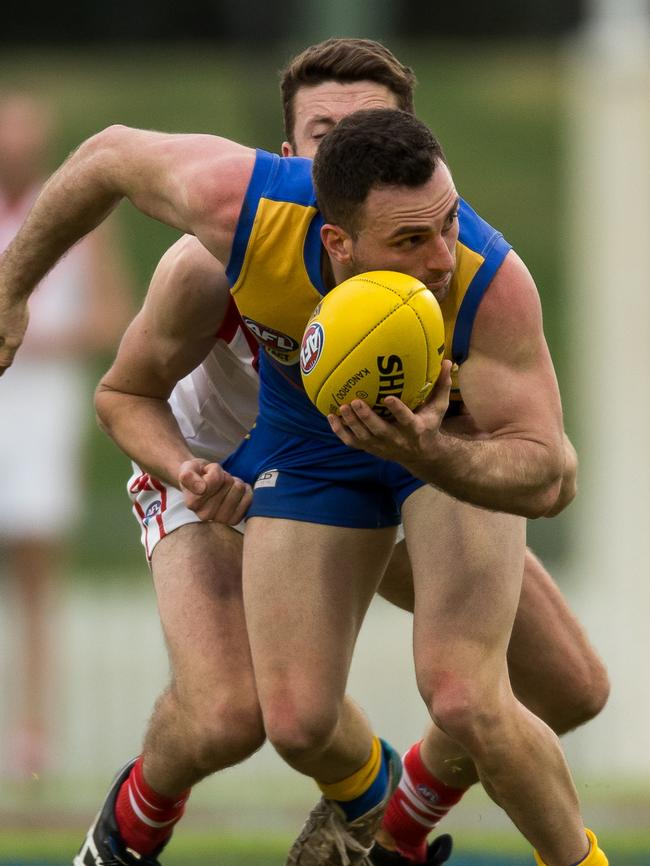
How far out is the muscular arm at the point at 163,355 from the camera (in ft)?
20.5

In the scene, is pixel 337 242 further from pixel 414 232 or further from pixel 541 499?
pixel 541 499

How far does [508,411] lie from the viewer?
5648 millimetres

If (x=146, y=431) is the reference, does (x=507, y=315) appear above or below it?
above

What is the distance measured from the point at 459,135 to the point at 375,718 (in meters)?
20.0

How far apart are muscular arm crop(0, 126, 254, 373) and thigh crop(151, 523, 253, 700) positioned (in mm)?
873

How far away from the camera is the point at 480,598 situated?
5.89 metres

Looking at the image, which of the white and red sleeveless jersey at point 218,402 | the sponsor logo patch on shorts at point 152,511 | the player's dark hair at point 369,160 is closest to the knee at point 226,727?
the sponsor logo patch on shorts at point 152,511

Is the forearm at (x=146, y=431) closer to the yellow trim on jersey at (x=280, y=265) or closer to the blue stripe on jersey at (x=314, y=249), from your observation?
the yellow trim on jersey at (x=280, y=265)

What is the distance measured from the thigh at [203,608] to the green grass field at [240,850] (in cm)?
158

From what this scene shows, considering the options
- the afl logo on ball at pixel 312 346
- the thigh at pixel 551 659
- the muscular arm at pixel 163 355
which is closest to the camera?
the afl logo on ball at pixel 312 346

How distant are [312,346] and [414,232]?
427 mm

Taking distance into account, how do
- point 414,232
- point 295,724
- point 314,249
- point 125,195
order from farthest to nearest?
point 125,195
point 295,724
point 314,249
point 414,232

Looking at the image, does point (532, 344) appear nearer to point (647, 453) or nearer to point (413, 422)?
point (413, 422)

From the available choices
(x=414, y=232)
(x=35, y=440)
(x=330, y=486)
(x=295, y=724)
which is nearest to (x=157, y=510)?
(x=330, y=486)
